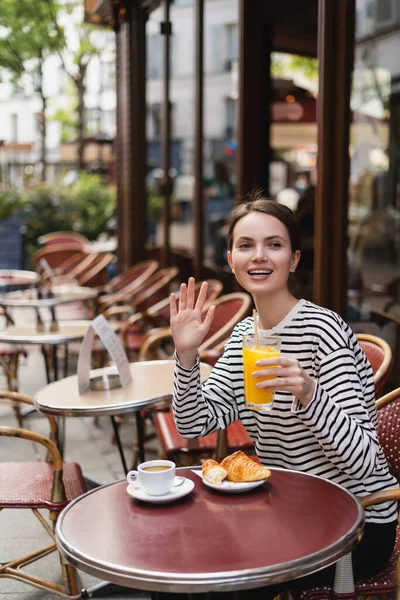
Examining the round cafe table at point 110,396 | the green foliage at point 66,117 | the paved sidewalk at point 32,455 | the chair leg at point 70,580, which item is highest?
the green foliage at point 66,117

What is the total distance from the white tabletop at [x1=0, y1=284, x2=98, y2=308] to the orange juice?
13.0 ft

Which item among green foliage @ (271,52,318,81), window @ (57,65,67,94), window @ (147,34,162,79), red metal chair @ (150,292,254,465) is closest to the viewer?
red metal chair @ (150,292,254,465)

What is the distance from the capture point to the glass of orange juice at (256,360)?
2014 mm

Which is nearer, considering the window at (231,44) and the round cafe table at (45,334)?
the round cafe table at (45,334)

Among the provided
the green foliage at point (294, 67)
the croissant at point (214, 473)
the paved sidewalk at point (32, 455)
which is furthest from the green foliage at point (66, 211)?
the croissant at point (214, 473)

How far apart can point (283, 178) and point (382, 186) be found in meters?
3.33

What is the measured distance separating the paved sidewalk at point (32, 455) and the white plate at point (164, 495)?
143 cm

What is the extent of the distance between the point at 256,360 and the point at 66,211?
48.4ft

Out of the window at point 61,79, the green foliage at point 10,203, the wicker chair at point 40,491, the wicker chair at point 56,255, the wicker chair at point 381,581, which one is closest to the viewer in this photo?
the wicker chair at point 381,581

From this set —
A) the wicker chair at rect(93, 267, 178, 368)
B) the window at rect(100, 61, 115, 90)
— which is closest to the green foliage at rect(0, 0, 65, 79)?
the window at rect(100, 61, 115, 90)

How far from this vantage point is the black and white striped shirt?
7.00 ft

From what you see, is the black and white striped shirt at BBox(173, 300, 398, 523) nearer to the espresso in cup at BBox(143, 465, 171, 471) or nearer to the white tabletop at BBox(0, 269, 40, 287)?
the espresso in cup at BBox(143, 465, 171, 471)

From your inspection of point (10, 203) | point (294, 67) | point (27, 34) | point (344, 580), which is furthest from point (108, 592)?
point (27, 34)

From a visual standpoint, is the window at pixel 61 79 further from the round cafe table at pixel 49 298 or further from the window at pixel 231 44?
the window at pixel 231 44
